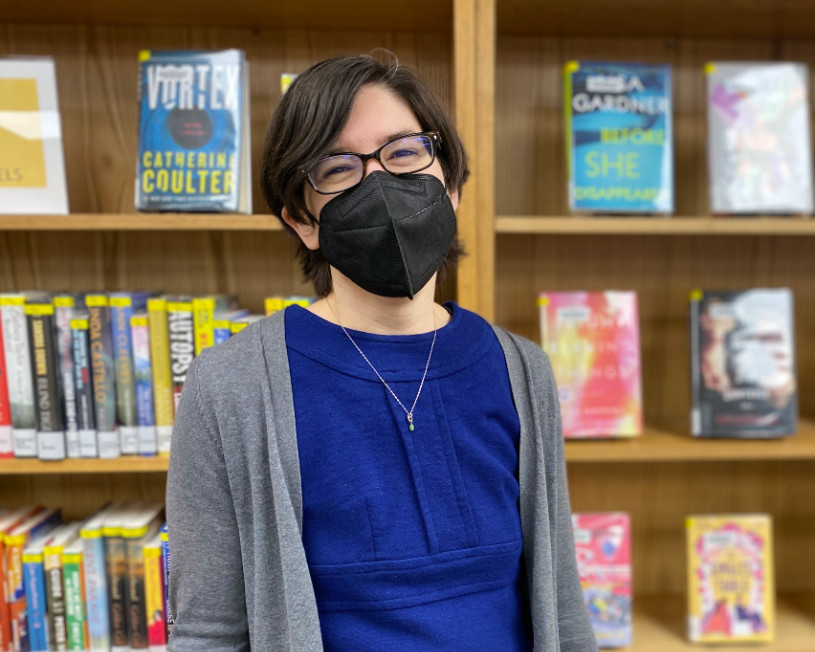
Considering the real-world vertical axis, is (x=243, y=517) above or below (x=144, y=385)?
below

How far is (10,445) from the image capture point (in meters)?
1.27

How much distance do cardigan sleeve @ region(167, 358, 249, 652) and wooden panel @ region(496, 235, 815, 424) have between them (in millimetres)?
916

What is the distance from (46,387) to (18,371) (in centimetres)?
6

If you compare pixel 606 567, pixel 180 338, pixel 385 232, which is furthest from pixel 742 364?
pixel 180 338

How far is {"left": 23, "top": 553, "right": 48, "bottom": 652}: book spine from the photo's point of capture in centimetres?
128

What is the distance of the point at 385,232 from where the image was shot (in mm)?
852

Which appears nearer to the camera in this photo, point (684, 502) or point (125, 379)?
point (125, 379)

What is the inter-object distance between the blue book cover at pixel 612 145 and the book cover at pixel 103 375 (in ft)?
3.20

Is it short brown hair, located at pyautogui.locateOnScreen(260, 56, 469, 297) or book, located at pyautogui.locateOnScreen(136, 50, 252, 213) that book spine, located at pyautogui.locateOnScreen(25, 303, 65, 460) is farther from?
short brown hair, located at pyautogui.locateOnScreen(260, 56, 469, 297)

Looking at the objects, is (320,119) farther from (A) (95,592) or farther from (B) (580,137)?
(A) (95,592)

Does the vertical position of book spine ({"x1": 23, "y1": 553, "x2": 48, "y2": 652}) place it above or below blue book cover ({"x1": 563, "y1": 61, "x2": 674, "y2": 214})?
below

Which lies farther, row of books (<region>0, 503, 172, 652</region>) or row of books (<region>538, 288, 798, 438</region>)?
row of books (<region>538, 288, 798, 438</region>)

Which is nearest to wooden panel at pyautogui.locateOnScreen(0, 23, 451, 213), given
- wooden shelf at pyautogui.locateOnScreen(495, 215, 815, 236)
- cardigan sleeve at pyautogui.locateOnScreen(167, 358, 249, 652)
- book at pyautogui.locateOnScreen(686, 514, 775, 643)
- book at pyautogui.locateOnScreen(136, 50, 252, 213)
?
book at pyautogui.locateOnScreen(136, 50, 252, 213)

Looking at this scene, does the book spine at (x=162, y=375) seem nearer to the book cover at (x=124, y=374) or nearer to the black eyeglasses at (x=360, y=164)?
the book cover at (x=124, y=374)
